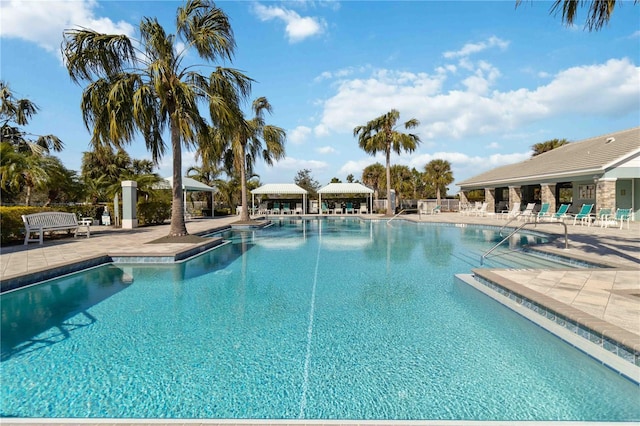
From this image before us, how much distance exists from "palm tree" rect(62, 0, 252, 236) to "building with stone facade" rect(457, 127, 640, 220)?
1655cm

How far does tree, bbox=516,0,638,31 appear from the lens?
→ 608 centimetres

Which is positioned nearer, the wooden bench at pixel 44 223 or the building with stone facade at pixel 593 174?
the wooden bench at pixel 44 223

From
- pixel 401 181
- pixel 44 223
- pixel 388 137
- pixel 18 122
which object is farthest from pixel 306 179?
pixel 44 223

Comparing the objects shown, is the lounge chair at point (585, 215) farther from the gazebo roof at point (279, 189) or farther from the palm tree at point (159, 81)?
the gazebo roof at point (279, 189)

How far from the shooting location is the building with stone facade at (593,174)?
50.6 feet

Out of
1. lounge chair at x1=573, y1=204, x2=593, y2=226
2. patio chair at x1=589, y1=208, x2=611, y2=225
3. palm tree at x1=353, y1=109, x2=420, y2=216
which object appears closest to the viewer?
patio chair at x1=589, y1=208, x2=611, y2=225

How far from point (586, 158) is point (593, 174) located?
2.41 m

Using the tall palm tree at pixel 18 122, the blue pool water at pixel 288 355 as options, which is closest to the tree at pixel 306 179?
the tall palm tree at pixel 18 122

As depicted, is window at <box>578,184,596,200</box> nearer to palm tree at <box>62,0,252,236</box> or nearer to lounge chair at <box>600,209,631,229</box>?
lounge chair at <box>600,209,631,229</box>

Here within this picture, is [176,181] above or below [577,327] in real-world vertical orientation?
above

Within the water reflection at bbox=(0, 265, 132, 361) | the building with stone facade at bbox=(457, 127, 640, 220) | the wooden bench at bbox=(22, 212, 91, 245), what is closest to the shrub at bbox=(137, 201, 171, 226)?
the wooden bench at bbox=(22, 212, 91, 245)

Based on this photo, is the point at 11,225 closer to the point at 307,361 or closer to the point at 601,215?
the point at 307,361

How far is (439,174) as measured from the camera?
118 ft

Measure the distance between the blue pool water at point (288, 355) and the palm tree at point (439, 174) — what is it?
102ft
